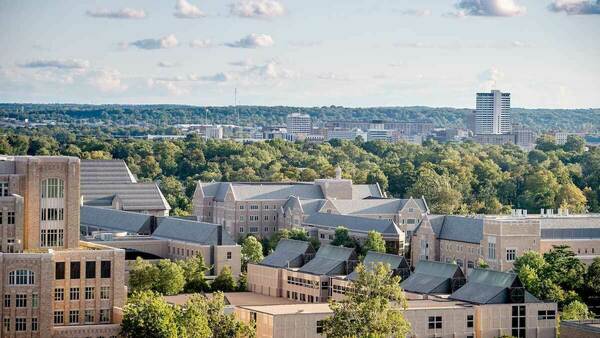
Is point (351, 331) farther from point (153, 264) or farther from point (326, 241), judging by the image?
point (326, 241)

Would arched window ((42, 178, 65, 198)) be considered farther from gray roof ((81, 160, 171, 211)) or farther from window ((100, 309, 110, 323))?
gray roof ((81, 160, 171, 211))

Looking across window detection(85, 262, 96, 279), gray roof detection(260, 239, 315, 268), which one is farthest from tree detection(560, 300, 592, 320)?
window detection(85, 262, 96, 279)

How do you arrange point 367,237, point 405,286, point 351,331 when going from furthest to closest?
1. point 367,237
2. point 405,286
3. point 351,331

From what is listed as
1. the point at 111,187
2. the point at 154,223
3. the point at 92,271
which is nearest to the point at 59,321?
the point at 92,271

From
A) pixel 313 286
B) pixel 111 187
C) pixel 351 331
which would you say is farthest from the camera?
pixel 111 187

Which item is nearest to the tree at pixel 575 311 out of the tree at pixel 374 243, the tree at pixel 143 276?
the tree at pixel 143 276

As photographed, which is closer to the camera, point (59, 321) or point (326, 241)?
point (59, 321)
